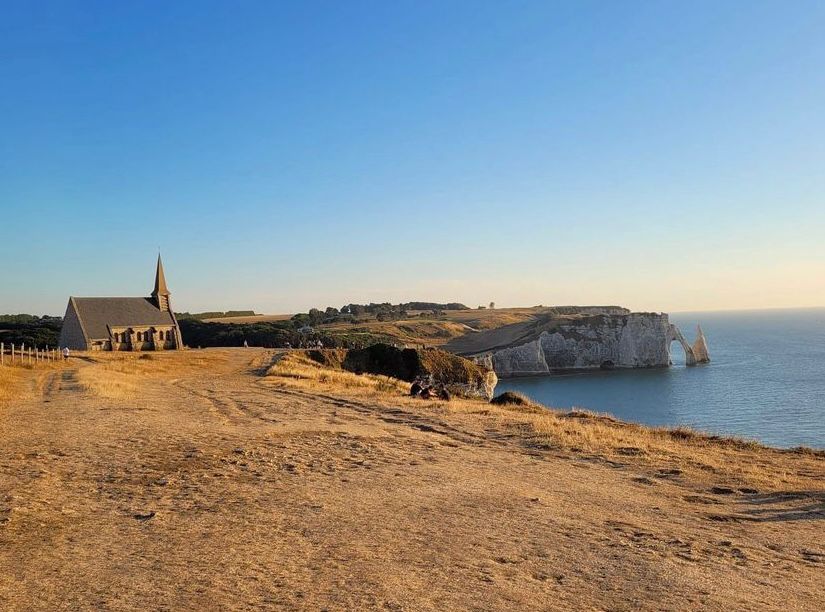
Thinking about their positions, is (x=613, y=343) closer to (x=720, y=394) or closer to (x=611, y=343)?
(x=611, y=343)

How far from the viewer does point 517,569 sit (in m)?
7.43

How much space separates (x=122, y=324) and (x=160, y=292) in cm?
759

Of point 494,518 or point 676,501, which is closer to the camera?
point 494,518

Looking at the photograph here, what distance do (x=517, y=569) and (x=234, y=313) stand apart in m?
190

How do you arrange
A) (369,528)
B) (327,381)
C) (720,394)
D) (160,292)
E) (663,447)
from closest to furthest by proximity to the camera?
(369,528)
(663,447)
(327,381)
(720,394)
(160,292)

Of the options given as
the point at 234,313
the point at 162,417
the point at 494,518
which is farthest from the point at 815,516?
the point at 234,313

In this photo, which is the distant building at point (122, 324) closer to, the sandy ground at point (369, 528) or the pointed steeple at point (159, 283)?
the pointed steeple at point (159, 283)

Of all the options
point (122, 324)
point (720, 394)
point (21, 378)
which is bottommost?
point (720, 394)

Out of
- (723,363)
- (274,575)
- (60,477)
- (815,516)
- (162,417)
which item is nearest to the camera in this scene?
(274,575)

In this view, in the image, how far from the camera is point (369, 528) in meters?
8.88

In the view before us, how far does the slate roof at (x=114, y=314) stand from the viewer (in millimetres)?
67000

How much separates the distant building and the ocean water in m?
39.2

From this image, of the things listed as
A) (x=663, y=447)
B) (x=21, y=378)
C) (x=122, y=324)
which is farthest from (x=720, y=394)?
(x=122, y=324)

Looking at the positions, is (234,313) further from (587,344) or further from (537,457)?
(537,457)
